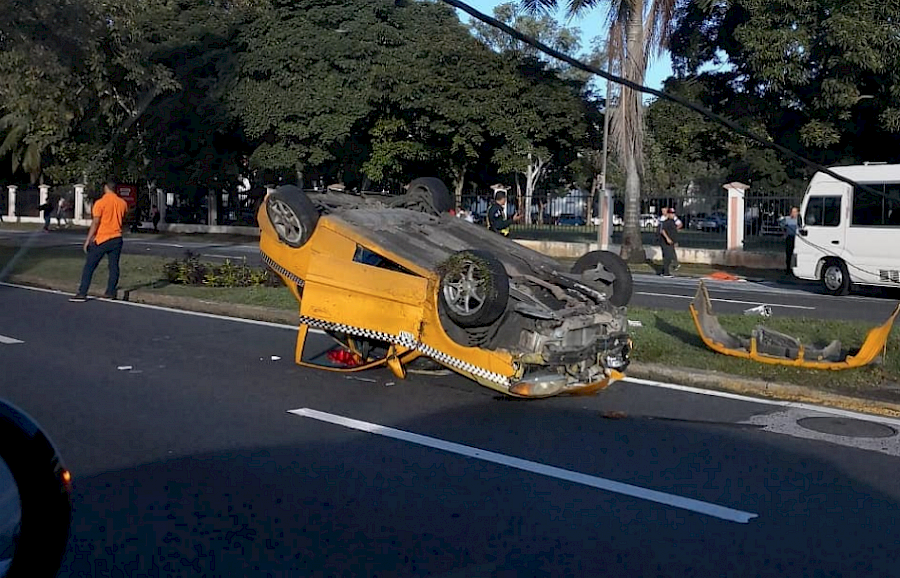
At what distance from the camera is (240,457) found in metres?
7.03

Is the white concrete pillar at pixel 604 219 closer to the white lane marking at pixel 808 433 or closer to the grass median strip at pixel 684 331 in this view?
the grass median strip at pixel 684 331

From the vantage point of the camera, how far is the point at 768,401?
354 inches

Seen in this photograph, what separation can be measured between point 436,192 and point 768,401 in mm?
3785

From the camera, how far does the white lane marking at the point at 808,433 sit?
7.41 meters

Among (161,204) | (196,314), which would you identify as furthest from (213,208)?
(196,314)

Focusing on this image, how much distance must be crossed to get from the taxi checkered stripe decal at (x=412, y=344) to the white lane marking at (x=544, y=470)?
0.83 meters

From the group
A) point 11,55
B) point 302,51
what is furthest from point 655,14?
point 302,51

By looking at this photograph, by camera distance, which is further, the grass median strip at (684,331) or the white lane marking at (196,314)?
the white lane marking at (196,314)

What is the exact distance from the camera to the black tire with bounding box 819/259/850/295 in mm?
21453

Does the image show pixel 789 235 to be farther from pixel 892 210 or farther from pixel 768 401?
pixel 768 401

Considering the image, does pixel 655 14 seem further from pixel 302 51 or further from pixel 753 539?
pixel 753 539

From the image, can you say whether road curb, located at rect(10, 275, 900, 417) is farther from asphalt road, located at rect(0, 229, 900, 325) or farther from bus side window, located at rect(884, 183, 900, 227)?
bus side window, located at rect(884, 183, 900, 227)

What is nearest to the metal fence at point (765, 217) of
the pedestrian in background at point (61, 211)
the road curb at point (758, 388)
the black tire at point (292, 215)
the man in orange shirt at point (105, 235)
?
the man in orange shirt at point (105, 235)

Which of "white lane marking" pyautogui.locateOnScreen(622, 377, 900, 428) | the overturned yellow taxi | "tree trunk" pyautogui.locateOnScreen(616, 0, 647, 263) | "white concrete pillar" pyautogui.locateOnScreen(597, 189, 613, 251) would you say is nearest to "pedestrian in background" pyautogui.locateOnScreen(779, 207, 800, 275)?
"tree trunk" pyautogui.locateOnScreen(616, 0, 647, 263)
